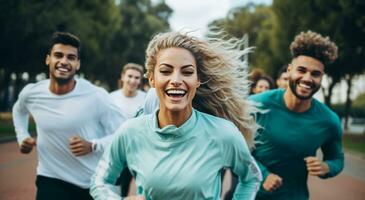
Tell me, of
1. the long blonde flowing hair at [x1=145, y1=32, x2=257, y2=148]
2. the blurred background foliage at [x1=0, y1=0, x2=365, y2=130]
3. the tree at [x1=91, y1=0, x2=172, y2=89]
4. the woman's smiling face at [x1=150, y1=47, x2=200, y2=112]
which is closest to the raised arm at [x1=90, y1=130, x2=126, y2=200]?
the woman's smiling face at [x1=150, y1=47, x2=200, y2=112]

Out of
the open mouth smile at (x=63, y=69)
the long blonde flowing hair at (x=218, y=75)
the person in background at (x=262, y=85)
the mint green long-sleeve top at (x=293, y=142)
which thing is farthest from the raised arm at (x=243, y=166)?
the person in background at (x=262, y=85)

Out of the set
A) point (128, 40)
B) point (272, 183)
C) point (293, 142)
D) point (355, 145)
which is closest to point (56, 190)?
point (272, 183)

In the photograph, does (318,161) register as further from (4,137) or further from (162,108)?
(4,137)

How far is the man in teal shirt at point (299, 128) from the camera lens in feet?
13.9

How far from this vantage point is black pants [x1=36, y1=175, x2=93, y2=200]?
4.48 metres

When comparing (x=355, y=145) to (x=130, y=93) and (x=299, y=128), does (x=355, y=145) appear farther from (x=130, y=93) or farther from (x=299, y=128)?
(x=299, y=128)

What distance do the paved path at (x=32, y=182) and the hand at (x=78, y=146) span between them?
3918 mm

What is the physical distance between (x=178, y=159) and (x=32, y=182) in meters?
7.35

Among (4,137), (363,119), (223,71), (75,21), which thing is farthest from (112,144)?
(363,119)

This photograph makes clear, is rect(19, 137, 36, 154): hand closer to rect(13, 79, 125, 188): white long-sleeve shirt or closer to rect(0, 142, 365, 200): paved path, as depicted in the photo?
rect(13, 79, 125, 188): white long-sleeve shirt

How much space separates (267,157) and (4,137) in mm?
15153

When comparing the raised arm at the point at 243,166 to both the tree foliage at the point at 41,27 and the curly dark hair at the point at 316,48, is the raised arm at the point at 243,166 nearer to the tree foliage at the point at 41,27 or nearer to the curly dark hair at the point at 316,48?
the curly dark hair at the point at 316,48

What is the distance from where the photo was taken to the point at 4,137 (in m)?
17.9

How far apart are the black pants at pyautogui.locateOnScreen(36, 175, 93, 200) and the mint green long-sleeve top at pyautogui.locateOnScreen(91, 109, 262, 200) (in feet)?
6.07
